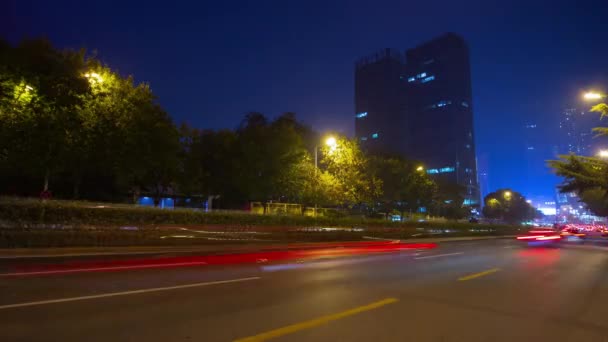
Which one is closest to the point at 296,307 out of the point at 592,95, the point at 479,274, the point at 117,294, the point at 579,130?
the point at 117,294

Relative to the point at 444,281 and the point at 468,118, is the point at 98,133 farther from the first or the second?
the point at 468,118

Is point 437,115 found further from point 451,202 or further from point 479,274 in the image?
point 479,274

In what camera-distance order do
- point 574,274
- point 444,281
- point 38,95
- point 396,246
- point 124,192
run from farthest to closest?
point 124,192 < point 396,246 < point 38,95 < point 574,274 < point 444,281

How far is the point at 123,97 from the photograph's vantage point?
2541cm

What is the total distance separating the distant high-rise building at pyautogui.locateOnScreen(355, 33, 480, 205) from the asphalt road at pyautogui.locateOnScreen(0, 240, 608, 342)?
155 m

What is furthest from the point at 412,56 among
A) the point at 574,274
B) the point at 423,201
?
the point at 574,274

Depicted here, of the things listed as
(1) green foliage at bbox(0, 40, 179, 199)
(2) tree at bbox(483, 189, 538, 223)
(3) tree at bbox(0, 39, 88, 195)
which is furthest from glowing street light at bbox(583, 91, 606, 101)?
(2) tree at bbox(483, 189, 538, 223)

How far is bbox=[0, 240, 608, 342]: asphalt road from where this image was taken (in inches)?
218

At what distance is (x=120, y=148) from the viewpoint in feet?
84.0

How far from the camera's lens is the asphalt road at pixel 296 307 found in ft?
18.2

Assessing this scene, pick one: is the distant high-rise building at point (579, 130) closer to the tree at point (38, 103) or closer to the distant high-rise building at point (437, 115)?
the tree at point (38, 103)

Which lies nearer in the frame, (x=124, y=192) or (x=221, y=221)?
(x=221, y=221)

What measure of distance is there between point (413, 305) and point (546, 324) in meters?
2.18

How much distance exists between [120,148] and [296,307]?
22.4 meters
